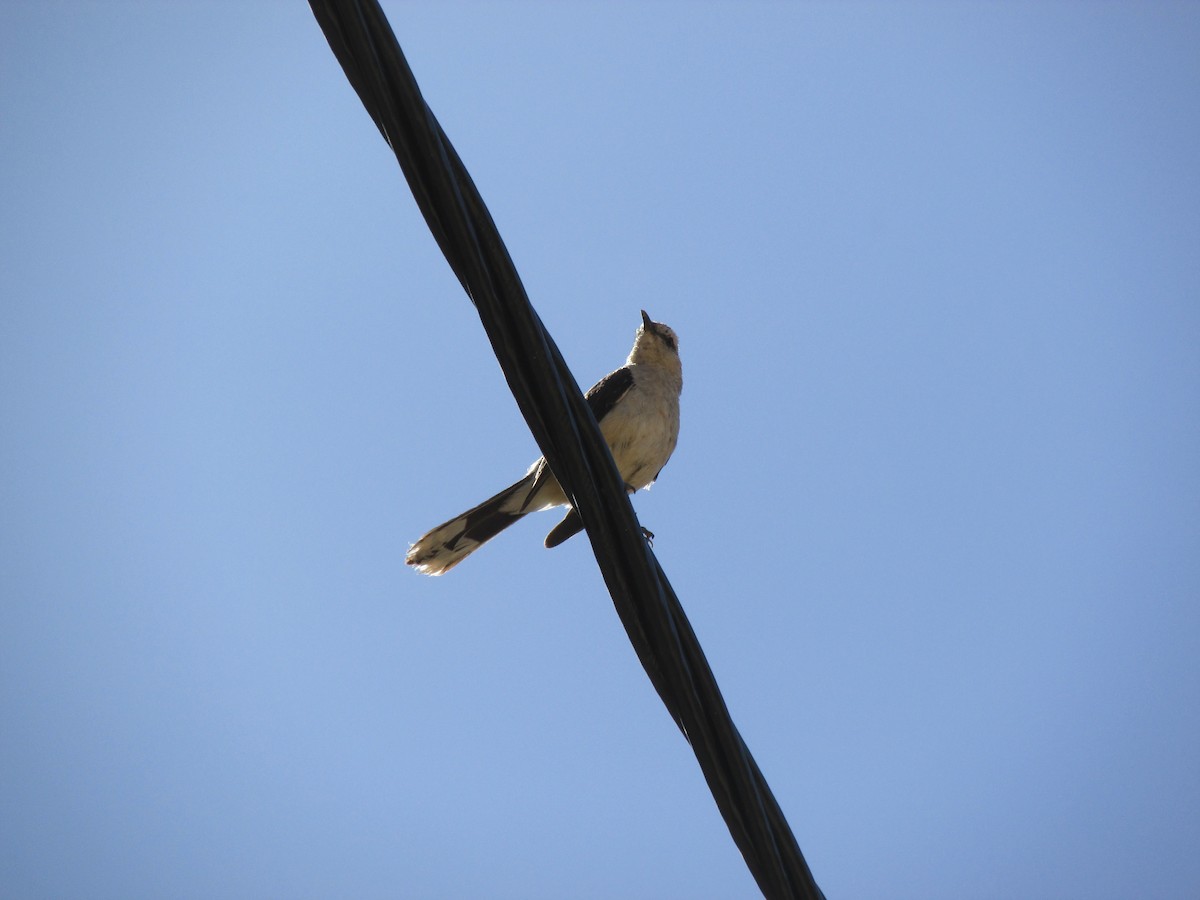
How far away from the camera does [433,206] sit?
6.49ft

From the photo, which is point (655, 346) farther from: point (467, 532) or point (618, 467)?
point (467, 532)

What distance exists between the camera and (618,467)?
5.30 metres

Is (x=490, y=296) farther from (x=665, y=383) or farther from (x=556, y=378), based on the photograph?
(x=665, y=383)

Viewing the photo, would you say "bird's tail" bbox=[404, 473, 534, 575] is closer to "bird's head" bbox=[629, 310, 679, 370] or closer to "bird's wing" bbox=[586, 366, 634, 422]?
"bird's wing" bbox=[586, 366, 634, 422]

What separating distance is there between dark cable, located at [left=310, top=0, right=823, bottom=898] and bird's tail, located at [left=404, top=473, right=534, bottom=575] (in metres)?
3.21

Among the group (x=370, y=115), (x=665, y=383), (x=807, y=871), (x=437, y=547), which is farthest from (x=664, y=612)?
A: (x=665, y=383)

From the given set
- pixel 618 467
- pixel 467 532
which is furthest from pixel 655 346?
pixel 467 532

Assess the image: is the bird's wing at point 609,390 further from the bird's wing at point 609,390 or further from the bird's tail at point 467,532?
the bird's tail at point 467,532

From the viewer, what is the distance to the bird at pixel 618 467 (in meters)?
5.37

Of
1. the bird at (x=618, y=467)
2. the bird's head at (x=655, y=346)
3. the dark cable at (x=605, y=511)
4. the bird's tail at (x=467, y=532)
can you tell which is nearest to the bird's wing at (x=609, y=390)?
the bird at (x=618, y=467)

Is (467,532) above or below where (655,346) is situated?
below

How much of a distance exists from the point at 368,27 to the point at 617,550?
1240 millimetres

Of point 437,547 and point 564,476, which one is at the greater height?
point 437,547

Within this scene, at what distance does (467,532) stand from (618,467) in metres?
0.95
